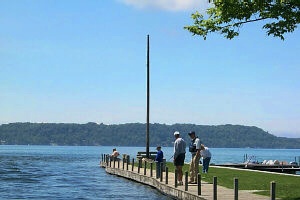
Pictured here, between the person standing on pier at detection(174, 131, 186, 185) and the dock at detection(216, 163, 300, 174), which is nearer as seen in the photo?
the person standing on pier at detection(174, 131, 186, 185)

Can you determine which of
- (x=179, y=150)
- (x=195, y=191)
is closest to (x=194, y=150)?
(x=179, y=150)

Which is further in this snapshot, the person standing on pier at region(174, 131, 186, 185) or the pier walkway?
the person standing on pier at region(174, 131, 186, 185)

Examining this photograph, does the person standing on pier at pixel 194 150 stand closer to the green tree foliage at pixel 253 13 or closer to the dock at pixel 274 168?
the green tree foliage at pixel 253 13

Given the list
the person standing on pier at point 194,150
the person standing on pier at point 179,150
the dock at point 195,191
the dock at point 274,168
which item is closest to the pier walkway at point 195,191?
the dock at point 195,191

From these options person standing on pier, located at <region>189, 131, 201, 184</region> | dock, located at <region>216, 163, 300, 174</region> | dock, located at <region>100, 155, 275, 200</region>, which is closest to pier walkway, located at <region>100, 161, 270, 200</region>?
dock, located at <region>100, 155, 275, 200</region>

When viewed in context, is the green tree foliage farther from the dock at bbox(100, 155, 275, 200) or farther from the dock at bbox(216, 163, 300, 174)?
the dock at bbox(216, 163, 300, 174)

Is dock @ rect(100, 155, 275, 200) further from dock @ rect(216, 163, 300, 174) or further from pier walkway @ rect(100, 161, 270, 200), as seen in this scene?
dock @ rect(216, 163, 300, 174)

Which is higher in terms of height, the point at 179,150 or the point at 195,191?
the point at 179,150

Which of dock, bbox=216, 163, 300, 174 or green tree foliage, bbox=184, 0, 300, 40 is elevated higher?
green tree foliage, bbox=184, 0, 300, 40

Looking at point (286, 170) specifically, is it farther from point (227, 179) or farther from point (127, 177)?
point (227, 179)

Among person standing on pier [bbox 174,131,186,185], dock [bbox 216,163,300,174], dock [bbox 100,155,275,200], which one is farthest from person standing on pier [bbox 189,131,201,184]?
dock [bbox 216,163,300,174]

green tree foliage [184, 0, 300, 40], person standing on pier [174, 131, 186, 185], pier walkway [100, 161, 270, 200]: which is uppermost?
green tree foliage [184, 0, 300, 40]

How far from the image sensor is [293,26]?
57.7ft

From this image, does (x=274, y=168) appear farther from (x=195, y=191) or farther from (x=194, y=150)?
(x=195, y=191)
